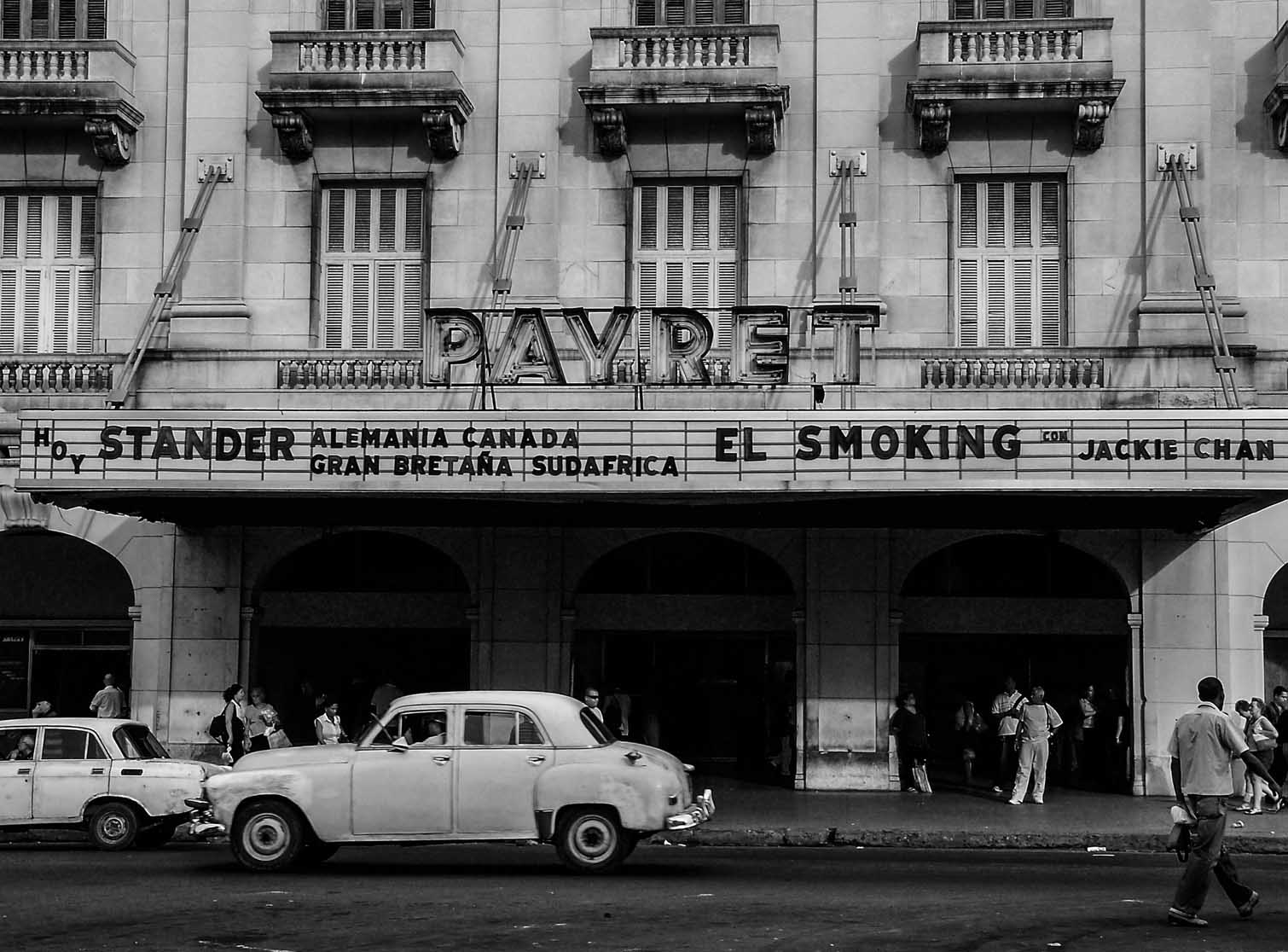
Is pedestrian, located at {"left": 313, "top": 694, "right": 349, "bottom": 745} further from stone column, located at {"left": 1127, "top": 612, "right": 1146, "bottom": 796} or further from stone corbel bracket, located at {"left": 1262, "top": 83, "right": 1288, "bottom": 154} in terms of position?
stone corbel bracket, located at {"left": 1262, "top": 83, "right": 1288, "bottom": 154}

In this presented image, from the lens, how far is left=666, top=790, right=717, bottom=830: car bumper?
16.2 metres

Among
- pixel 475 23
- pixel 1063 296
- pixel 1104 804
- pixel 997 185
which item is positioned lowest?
pixel 1104 804

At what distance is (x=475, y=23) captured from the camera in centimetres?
2745

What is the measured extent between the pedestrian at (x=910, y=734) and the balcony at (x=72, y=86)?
14.0m

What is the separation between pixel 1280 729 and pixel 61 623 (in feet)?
60.7

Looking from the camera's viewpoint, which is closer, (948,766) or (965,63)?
(965,63)

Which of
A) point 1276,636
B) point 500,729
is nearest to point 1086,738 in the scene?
point 1276,636

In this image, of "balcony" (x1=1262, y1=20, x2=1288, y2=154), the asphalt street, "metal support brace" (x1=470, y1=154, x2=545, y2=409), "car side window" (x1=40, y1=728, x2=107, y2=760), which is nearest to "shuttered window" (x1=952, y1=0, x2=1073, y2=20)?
"balcony" (x1=1262, y1=20, x2=1288, y2=154)

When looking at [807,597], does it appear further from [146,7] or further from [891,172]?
[146,7]

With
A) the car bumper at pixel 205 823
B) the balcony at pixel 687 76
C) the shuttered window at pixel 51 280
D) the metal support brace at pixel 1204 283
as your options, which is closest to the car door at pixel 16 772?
the car bumper at pixel 205 823

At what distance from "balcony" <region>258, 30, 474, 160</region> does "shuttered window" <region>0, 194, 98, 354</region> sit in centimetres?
354

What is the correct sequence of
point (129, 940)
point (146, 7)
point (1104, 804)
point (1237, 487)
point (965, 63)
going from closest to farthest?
Result: point (129, 940) → point (1237, 487) → point (1104, 804) → point (965, 63) → point (146, 7)

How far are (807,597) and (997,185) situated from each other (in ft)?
21.8

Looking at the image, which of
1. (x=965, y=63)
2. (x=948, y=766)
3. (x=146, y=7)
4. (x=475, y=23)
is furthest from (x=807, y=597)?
(x=146, y=7)
